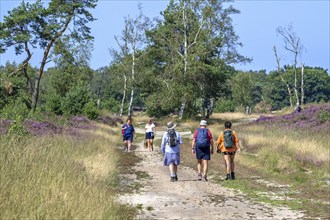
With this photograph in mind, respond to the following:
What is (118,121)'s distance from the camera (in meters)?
47.9

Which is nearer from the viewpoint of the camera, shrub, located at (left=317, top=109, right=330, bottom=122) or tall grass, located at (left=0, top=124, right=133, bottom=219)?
tall grass, located at (left=0, top=124, right=133, bottom=219)

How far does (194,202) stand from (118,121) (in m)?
39.2

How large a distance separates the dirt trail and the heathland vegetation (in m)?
0.55

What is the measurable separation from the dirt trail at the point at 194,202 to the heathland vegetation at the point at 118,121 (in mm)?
548

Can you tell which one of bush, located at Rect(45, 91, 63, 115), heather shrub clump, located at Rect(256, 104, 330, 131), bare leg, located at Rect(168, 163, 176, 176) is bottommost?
bare leg, located at Rect(168, 163, 176, 176)

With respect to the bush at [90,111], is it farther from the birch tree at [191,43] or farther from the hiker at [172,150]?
the hiker at [172,150]

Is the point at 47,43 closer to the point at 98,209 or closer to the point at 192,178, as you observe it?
the point at 192,178

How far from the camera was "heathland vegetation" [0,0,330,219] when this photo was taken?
22.2 ft

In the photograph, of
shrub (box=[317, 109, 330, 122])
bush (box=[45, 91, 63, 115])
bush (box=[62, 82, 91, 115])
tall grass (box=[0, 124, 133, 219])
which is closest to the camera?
tall grass (box=[0, 124, 133, 219])

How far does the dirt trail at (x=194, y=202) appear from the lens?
799 cm

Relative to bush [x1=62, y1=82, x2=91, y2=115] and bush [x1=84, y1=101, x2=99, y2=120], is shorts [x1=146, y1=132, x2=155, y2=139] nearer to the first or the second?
bush [x1=62, y1=82, x2=91, y2=115]

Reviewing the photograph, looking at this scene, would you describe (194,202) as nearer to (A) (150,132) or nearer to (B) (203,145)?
(B) (203,145)

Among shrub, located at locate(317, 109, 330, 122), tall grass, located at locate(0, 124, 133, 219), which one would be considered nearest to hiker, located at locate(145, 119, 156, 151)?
shrub, located at locate(317, 109, 330, 122)

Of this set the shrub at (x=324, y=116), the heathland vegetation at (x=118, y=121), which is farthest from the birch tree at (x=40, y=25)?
the shrub at (x=324, y=116)
